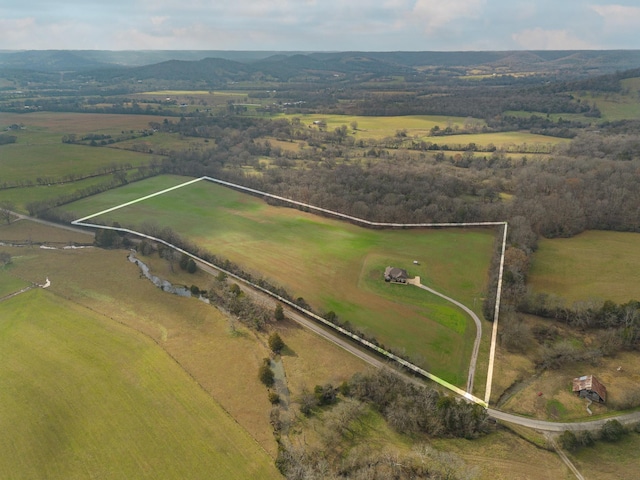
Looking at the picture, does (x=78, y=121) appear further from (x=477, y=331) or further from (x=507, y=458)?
(x=507, y=458)

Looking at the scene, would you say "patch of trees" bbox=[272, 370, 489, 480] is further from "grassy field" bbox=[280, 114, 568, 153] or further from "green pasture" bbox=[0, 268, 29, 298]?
"grassy field" bbox=[280, 114, 568, 153]

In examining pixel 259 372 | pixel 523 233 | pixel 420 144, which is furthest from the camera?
pixel 420 144

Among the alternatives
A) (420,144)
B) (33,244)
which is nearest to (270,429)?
(33,244)

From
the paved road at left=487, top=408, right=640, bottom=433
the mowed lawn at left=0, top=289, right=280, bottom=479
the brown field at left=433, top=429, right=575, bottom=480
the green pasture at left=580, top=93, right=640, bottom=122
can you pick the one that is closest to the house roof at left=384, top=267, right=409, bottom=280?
the paved road at left=487, top=408, right=640, bottom=433

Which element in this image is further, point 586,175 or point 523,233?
point 586,175

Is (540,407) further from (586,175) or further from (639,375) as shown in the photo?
(586,175)

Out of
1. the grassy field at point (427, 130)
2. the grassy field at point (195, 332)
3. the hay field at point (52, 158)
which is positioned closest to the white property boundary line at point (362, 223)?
the grassy field at point (195, 332)

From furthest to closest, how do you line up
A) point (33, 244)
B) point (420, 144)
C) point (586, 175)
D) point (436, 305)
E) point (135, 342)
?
point (420, 144) → point (586, 175) → point (33, 244) → point (436, 305) → point (135, 342)

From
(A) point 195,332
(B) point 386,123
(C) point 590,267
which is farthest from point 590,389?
(B) point 386,123
